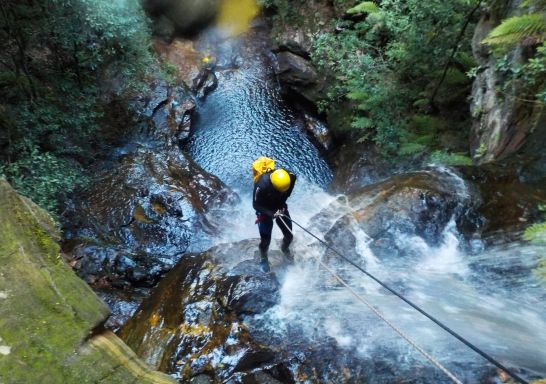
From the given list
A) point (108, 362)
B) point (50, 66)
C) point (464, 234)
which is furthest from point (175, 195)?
point (108, 362)

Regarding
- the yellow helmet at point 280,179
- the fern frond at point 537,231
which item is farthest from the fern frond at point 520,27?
the yellow helmet at point 280,179

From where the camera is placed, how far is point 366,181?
995cm

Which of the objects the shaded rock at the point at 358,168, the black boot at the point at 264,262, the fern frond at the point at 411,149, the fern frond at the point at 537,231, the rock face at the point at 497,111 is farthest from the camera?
the shaded rock at the point at 358,168

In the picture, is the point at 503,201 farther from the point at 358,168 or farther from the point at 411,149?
the point at 358,168

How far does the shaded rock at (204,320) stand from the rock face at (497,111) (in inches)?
191

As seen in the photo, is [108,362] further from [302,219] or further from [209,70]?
[209,70]

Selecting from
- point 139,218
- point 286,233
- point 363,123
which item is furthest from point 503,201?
point 139,218

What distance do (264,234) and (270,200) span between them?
61cm

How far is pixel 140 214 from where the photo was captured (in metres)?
8.79

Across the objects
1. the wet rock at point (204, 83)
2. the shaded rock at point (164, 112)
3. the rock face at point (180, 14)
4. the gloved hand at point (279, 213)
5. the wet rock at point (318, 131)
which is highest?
the rock face at point (180, 14)

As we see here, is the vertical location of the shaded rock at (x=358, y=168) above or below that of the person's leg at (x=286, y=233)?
above

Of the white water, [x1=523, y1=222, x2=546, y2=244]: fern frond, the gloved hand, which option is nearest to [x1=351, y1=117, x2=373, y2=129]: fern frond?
the white water

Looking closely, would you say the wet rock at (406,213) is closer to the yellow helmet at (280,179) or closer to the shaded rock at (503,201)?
the shaded rock at (503,201)

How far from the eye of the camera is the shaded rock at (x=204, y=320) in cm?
481
